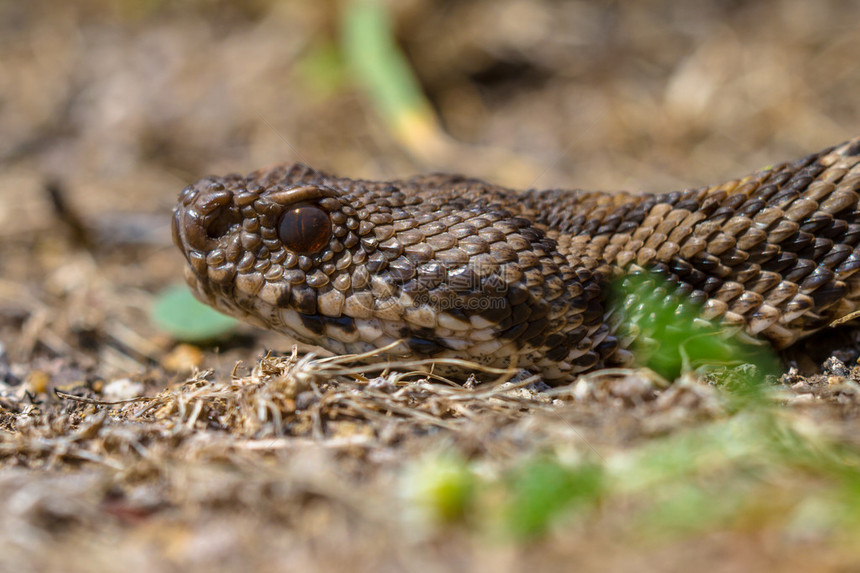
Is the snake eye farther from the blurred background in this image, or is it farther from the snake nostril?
the blurred background

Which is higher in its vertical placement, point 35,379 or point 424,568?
point 424,568

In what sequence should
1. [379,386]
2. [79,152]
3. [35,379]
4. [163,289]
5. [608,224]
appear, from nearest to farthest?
[379,386]
[608,224]
[35,379]
[163,289]
[79,152]

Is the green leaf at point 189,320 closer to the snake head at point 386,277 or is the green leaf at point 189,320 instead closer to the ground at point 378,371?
the ground at point 378,371

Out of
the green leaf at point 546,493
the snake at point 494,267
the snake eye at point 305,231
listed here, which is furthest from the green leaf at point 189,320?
the green leaf at point 546,493

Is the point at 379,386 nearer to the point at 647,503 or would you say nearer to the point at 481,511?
the point at 481,511

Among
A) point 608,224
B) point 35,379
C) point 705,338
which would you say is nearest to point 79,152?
point 35,379

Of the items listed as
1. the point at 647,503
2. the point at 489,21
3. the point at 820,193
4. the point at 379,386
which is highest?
the point at 489,21

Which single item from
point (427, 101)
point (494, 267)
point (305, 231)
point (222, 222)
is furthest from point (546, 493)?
point (427, 101)
